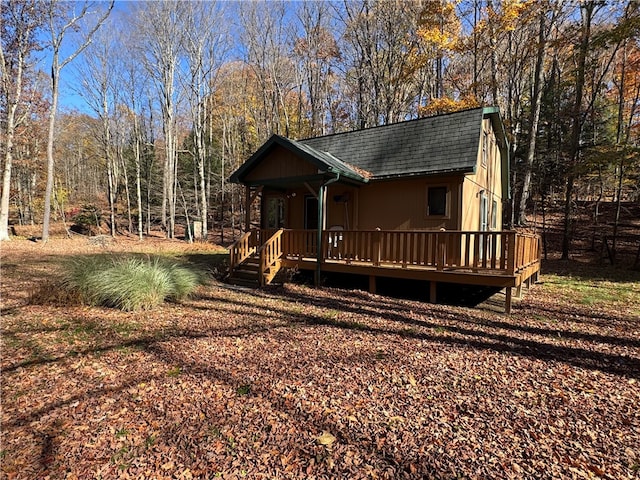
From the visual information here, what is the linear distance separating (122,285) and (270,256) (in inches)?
160

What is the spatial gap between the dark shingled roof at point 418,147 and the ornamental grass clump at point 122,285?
22.6 feet

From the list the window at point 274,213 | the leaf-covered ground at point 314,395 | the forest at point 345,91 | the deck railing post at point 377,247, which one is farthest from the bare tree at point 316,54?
the leaf-covered ground at point 314,395

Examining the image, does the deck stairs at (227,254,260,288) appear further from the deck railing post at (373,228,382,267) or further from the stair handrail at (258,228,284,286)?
the deck railing post at (373,228,382,267)

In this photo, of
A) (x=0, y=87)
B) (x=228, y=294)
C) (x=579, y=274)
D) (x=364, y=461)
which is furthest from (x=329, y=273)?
(x=0, y=87)

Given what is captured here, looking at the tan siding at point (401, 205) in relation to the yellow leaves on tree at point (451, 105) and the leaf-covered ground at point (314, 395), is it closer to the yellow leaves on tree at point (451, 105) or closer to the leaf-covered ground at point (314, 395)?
the leaf-covered ground at point (314, 395)

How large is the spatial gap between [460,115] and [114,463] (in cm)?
1184

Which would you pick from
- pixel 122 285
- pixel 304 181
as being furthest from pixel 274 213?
pixel 122 285

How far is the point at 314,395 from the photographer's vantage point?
348 cm

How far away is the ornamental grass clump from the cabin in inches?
117

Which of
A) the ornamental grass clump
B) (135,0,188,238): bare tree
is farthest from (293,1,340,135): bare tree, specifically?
the ornamental grass clump

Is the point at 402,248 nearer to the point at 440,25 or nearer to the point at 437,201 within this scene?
the point at 437,201

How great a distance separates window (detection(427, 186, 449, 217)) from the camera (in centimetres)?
978

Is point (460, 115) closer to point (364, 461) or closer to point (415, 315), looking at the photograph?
→ point (415, 315)

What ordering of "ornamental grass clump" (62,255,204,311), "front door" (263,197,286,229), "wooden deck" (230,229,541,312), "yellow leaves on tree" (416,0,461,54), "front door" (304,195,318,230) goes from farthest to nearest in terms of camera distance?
1. "yellow leaves on tree" (416,0,461,54)
2. "front door" (263,197,286,229)
3. "front door" (304,195,318,230)
4. "wooden deck" (230,229,541,312)
5. "ornamental grass clump" (62,255,204,311)
